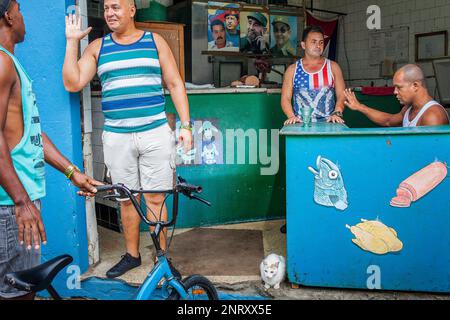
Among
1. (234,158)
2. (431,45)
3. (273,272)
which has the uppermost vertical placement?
(431,45)

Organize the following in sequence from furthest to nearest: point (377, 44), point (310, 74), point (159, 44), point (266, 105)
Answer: point (377, 44) < point (266, 105) < point (310, 74) < point (159, 44)

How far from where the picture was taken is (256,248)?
4.27 metres

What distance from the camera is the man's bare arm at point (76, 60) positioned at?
316 centimetres

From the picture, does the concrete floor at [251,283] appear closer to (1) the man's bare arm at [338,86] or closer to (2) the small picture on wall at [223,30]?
(1) the man's bare arm at [338,86]

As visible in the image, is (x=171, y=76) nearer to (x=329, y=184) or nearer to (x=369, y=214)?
(x=329, y=184)

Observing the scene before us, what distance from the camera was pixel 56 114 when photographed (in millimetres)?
3396

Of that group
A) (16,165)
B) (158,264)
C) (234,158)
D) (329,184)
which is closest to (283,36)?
(234,158)

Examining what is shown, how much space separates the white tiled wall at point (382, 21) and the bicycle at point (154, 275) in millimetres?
5614

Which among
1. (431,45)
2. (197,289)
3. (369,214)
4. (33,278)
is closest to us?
(33,278)

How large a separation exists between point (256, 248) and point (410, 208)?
60.7 inches

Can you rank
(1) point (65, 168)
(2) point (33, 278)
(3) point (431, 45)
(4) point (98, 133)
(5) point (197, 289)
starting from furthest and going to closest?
(3) point (431, 45), (4) point (98, 133), (5) point (197, 289), (1) point (65, 168), (2) point (33, 278)

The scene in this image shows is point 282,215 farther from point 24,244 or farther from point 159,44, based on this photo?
point 24,244

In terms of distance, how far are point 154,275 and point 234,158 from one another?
2.68m

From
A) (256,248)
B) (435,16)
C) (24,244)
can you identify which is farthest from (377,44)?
(24,244)
